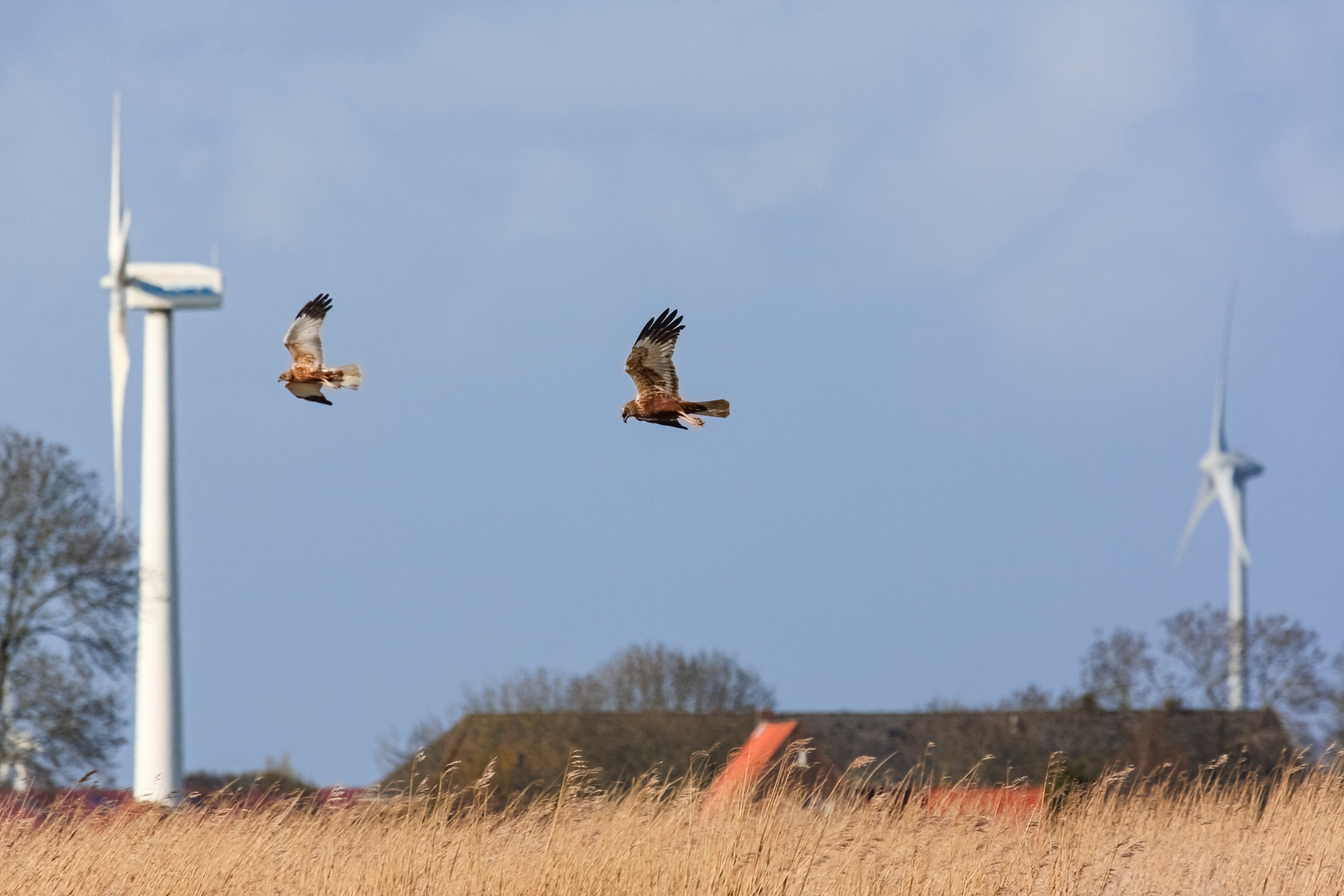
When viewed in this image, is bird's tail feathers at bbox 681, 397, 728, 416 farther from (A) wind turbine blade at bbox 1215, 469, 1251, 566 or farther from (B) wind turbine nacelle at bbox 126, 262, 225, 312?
(A) wind turbine blade at bbox 1215, 469, 1251, 566

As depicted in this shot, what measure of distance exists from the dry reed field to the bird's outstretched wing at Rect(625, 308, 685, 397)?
357 centimetres

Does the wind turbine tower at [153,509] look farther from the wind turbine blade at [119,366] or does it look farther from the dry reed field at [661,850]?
the dry reed field at [661,850]

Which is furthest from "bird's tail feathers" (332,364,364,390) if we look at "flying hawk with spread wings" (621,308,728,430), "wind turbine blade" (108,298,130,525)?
"wind turbine blade" (108,298,130,525)

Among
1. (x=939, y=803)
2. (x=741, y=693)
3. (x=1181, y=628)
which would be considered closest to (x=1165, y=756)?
(x=1181, y=628)

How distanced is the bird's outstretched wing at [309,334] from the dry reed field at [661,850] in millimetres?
3588

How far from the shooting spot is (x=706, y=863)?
11578 millimetres

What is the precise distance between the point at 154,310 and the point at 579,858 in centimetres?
3188

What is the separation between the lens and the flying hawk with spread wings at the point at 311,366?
9.38m

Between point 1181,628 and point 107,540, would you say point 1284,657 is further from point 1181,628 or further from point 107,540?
point 107,540

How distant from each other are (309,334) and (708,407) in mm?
3030

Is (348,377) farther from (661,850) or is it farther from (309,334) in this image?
(661,850)

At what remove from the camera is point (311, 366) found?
9.94 metres

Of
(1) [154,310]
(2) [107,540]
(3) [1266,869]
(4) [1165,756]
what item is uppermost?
(1) [154,310]

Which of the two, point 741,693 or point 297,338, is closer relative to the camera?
point 297,338
